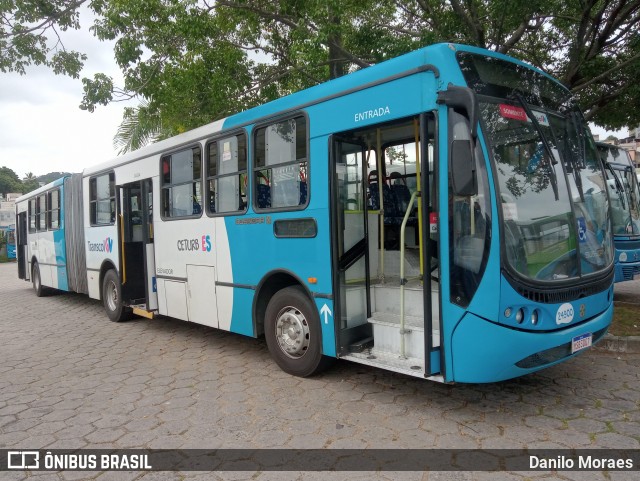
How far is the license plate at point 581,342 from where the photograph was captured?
3.90 metres

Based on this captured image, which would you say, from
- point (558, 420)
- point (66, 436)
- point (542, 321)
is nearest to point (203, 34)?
point (66, 436)

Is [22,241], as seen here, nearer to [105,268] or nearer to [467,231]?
[105,268]

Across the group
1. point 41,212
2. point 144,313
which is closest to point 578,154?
point 144,313

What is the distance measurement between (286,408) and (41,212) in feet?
34.5

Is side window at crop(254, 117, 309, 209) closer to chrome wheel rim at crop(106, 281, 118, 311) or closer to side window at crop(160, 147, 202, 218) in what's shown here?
side window at crop(160, 147, 202, 218)

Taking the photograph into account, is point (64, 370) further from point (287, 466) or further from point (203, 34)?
point (203, 34)

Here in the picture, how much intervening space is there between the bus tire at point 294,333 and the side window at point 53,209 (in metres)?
7.89

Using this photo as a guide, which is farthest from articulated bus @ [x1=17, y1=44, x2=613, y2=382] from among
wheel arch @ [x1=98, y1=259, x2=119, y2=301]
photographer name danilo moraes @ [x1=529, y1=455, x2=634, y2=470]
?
wheel arch @ [x1=98, y1=259, x2=119, y2=301]

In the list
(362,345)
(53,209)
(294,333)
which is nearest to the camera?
(362,345)

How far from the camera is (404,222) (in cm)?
421

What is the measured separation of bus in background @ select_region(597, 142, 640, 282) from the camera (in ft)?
27.3

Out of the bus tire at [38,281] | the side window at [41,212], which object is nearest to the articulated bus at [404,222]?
the side window at [41,212]

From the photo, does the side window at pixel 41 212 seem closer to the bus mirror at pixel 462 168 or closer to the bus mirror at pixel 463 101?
the bus mirror at pixel 463 101

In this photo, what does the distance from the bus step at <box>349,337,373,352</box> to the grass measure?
11.2 feet
